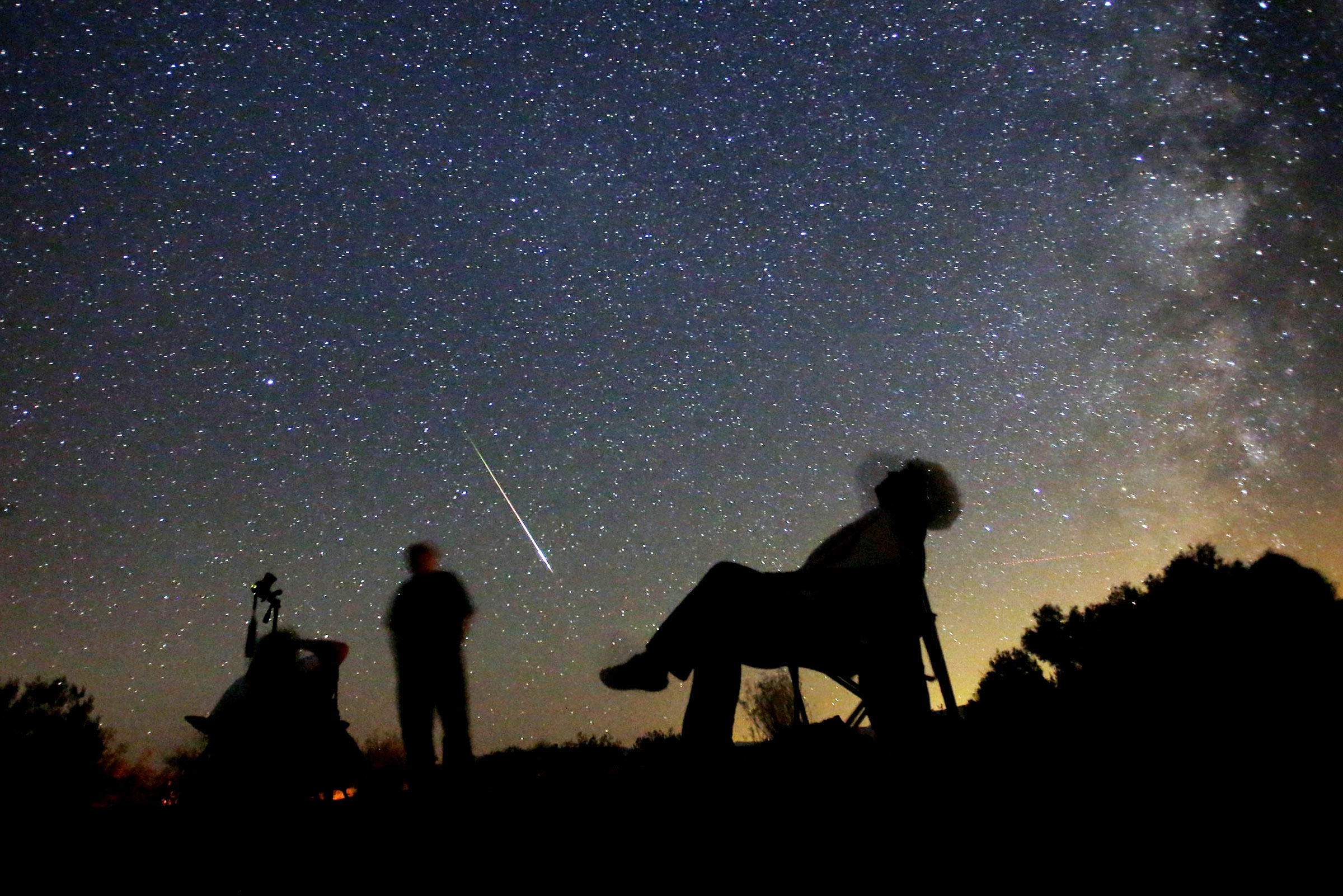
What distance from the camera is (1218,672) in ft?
13.7

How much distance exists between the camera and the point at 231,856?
3275mm

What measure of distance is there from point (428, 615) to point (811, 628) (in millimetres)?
3167

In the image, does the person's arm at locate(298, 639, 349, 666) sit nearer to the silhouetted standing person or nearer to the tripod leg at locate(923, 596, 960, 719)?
the silhouetted standing person

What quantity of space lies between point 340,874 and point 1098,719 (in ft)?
12.3

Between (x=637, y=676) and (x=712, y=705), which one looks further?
(x=637, y=676)

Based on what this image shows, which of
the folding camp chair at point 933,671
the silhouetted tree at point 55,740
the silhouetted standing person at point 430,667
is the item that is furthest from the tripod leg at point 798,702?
the silhouetted tree at point 55,740

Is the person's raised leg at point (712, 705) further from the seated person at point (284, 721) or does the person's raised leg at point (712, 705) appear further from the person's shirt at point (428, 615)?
the seated person at point (284, 721)

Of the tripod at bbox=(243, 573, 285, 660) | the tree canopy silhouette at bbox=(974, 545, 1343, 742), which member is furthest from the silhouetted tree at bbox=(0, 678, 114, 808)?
the tree canopy silhouette at bbox=(974, 545, 1343, 742)

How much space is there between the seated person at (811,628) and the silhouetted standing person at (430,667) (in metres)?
2.07

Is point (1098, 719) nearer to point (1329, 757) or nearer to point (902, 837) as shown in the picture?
point (1329, 757)

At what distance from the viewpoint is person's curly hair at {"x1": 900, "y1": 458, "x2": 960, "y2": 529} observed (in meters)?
3.63

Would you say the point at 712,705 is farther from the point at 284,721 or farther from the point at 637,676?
the point at 284,721

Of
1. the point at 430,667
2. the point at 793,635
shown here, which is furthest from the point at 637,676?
the point at 430,667

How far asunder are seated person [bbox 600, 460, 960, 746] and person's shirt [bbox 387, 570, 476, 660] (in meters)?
2.19
